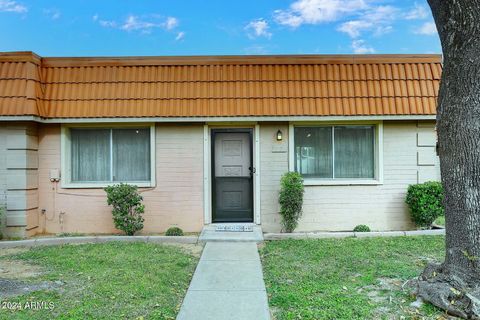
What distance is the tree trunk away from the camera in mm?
3742

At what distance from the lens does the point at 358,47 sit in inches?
474

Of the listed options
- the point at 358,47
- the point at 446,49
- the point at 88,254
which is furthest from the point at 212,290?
the point at 358,47

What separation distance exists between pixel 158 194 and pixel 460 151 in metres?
5.71

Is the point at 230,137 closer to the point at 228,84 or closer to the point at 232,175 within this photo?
the point at 232,175

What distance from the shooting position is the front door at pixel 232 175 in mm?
8031

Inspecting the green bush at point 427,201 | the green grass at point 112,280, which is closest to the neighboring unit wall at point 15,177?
the green grass at point 112,280

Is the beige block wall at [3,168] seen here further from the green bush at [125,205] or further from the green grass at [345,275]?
the green grass at [345,275]

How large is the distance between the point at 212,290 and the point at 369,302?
177 cm

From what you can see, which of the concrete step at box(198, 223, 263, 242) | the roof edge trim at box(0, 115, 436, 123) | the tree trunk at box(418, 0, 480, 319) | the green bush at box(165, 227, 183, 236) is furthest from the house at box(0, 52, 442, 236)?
the tree trunk at box(418, 0, 480, 319)

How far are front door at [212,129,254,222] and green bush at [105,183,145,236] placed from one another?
163cm

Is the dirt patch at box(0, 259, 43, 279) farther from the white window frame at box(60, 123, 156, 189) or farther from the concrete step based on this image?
the concrete step

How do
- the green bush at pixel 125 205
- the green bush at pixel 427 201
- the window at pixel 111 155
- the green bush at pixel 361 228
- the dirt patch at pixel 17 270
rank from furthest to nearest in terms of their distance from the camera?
1. the window at pixel 111 155
2. the green bush at pixel 361 228
3. the green bush at pixel 427 201
4. the green bush at pixel 125 205
5. the dirt patch at pixel 17 270

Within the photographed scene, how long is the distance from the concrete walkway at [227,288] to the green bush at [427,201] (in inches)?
143

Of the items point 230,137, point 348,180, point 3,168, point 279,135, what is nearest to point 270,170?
point 279,135
